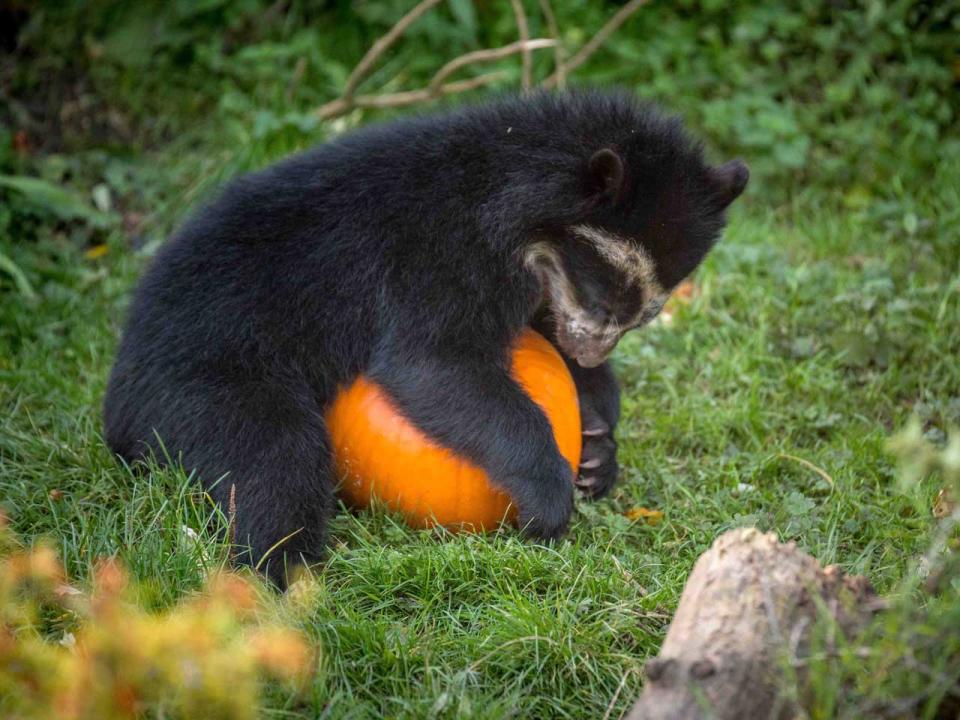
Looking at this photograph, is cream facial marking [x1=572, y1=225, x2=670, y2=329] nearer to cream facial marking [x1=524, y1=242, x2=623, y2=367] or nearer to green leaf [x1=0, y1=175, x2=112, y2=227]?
cream facial marking [x1=524, y1=242, x2=623, y2=367]

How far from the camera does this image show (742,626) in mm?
2646

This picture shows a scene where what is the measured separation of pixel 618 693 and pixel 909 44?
19.8 feet

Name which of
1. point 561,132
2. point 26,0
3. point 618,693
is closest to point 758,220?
point 561,132

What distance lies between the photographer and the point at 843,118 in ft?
25.7

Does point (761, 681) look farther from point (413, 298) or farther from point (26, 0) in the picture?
point (26, 0)

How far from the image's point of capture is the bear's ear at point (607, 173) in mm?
4059

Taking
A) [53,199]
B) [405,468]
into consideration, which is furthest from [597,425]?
[53,199]

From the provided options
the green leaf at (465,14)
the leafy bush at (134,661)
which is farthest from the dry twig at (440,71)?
the leafy bush at (134,661)

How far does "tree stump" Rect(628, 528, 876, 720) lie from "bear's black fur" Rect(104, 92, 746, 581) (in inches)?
57.0

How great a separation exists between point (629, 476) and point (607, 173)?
4.86 feet

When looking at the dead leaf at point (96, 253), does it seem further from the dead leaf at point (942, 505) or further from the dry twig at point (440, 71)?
the dead leaf at point (942, 505)

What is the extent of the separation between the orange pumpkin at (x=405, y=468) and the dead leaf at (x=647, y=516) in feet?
1.34

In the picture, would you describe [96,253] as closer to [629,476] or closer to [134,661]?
[629,476]

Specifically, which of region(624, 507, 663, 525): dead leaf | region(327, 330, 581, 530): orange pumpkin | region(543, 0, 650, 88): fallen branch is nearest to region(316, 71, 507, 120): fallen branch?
region(543, 0, 650, 88): fallen branch
